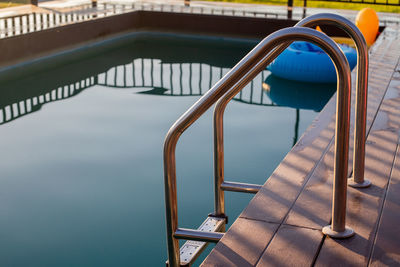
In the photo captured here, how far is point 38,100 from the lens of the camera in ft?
23.4

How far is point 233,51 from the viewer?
9.98m

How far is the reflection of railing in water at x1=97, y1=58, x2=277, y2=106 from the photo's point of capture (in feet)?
24.8

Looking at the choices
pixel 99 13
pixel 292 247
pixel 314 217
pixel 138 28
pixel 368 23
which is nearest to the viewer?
pixel 292 247

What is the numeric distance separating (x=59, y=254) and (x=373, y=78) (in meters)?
2.77

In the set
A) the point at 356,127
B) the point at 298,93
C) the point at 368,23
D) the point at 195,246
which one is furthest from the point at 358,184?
the point at 368,23

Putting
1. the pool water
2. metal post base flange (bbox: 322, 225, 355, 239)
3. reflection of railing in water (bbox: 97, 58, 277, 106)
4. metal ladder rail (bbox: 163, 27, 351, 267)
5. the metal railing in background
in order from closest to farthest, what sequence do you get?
metal ladder rail (bbox: 163, 27, 351, 267)
metal post base flange (bbox: 322, 225, 355, 239)
the pool water
reflection of railing in water (bbox: 97, 58, 277, 106)
the metal railing in background

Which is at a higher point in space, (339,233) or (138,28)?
(339,233)

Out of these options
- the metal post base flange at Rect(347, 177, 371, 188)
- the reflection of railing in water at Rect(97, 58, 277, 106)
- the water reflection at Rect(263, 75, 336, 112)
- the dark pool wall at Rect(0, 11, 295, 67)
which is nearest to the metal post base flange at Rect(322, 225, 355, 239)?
the metal post base flange at Rect(347, 177, 371, 188)

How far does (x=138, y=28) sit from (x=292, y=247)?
971cm

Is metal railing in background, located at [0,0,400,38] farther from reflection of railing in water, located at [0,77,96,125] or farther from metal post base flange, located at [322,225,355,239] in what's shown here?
metal post base flange, located at [322,225,355,239]

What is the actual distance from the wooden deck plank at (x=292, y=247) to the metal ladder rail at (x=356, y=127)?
0.07 m

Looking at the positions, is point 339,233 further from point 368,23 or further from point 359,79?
point 368,23

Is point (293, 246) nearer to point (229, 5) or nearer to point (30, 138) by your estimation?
point (30, 138)

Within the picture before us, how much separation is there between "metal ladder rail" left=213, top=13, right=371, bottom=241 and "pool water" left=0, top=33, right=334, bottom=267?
1224 millimetres
